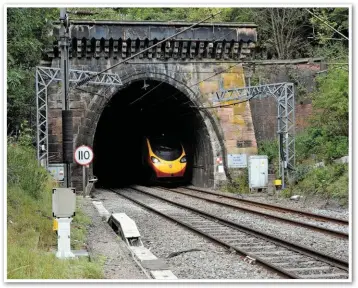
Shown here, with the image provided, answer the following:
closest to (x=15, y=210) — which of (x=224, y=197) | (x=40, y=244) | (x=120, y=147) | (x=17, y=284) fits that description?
(x=40, y=244)

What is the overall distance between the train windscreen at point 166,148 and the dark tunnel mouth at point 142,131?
3.49ft

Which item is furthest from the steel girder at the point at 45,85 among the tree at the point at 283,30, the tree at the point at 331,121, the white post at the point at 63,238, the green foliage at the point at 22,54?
the white post at the point at 63,238

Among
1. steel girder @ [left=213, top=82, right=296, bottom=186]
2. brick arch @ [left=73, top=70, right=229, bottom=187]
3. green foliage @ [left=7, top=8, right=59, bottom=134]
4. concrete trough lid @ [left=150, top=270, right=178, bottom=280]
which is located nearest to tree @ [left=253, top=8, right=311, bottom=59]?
steel girder @ [left=213, top=82, right=296, bottom=186]

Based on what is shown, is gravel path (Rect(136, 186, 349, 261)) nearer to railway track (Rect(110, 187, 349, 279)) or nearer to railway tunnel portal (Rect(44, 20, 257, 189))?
railway track (Rect(110, 187, 349, 279))

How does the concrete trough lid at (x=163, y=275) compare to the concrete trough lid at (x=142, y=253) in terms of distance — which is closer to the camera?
the concrete trough lid at (x=163, y=275)

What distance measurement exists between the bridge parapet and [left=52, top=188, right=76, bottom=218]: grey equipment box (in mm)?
17964

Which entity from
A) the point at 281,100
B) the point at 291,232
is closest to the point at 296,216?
the point at 291,232

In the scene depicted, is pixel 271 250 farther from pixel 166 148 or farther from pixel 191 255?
pixel 166 148

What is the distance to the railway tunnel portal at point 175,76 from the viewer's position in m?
26.8

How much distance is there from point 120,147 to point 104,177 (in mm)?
2324

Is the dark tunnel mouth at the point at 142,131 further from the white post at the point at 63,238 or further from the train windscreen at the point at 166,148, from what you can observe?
the white post at the point at 63,238

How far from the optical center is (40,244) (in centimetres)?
997

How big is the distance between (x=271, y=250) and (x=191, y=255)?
5.01ft
